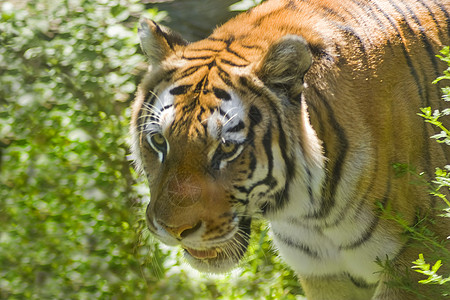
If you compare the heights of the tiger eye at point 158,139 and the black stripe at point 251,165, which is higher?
the tiger eye at point 158,139

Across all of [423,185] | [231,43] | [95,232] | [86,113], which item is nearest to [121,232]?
[95,232]

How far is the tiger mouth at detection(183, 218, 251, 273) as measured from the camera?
2664 millimetres

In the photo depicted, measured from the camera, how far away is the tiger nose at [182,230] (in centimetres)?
242

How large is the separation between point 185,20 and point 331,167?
3497 mm

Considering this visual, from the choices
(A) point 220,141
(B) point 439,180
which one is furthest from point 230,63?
(B) point 439,180

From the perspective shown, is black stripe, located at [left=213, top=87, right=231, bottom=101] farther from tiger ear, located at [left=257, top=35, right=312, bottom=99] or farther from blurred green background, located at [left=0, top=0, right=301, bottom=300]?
blurred green background, located at [left=0, top=0, right=301, bottom=300]

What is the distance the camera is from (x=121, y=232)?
3.85 meters

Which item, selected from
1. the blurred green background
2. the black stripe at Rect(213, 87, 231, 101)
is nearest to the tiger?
the black stripe at Rect(213, 87, 231, 101)

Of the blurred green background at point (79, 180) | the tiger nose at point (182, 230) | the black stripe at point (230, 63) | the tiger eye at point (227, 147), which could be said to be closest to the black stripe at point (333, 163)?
the black stripe at point (230, 63)

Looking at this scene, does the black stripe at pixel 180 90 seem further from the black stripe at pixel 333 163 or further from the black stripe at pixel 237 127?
the black stripe at pixel 333 163

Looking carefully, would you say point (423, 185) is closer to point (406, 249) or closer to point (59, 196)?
point (406, 249)

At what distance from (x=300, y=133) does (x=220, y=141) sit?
0.34 m

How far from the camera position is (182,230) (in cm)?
242

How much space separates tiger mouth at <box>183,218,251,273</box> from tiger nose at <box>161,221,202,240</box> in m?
0.17
